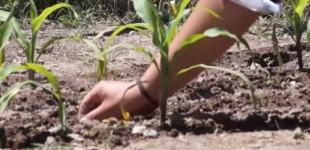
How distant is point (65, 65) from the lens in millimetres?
3502

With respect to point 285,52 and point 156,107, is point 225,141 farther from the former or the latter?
point 285,52

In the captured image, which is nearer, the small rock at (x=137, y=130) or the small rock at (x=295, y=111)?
the small rock at (x=137, y=130)

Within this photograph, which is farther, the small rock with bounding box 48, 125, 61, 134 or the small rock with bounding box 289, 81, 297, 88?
the small rock with bounding box 289, 81, 297, 88

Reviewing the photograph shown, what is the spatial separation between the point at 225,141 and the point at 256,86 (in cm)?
84

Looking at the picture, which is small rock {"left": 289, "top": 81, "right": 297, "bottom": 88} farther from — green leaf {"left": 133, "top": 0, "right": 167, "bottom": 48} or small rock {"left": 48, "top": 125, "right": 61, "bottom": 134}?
small rock {"left": 48, "top": 125, "right": 61, "bottom": 134}

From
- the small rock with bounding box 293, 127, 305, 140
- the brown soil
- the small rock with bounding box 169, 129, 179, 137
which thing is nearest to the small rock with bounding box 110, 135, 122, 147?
the brown soil

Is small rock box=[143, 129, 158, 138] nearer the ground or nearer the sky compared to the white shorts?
nearer the ground

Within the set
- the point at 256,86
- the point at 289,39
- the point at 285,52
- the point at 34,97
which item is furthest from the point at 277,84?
the point at 289,39

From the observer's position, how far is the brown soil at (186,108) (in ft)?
7.04

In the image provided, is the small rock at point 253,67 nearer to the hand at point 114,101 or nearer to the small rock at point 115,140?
the hand at point 114,101

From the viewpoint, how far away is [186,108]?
2.54 meters

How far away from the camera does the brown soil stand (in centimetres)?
215

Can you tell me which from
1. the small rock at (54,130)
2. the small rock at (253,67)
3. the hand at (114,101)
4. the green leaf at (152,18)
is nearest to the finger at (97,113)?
the hand at (114,101)

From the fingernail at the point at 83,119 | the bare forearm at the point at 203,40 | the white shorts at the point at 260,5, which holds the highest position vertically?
the white shorts at the point at 260,5
